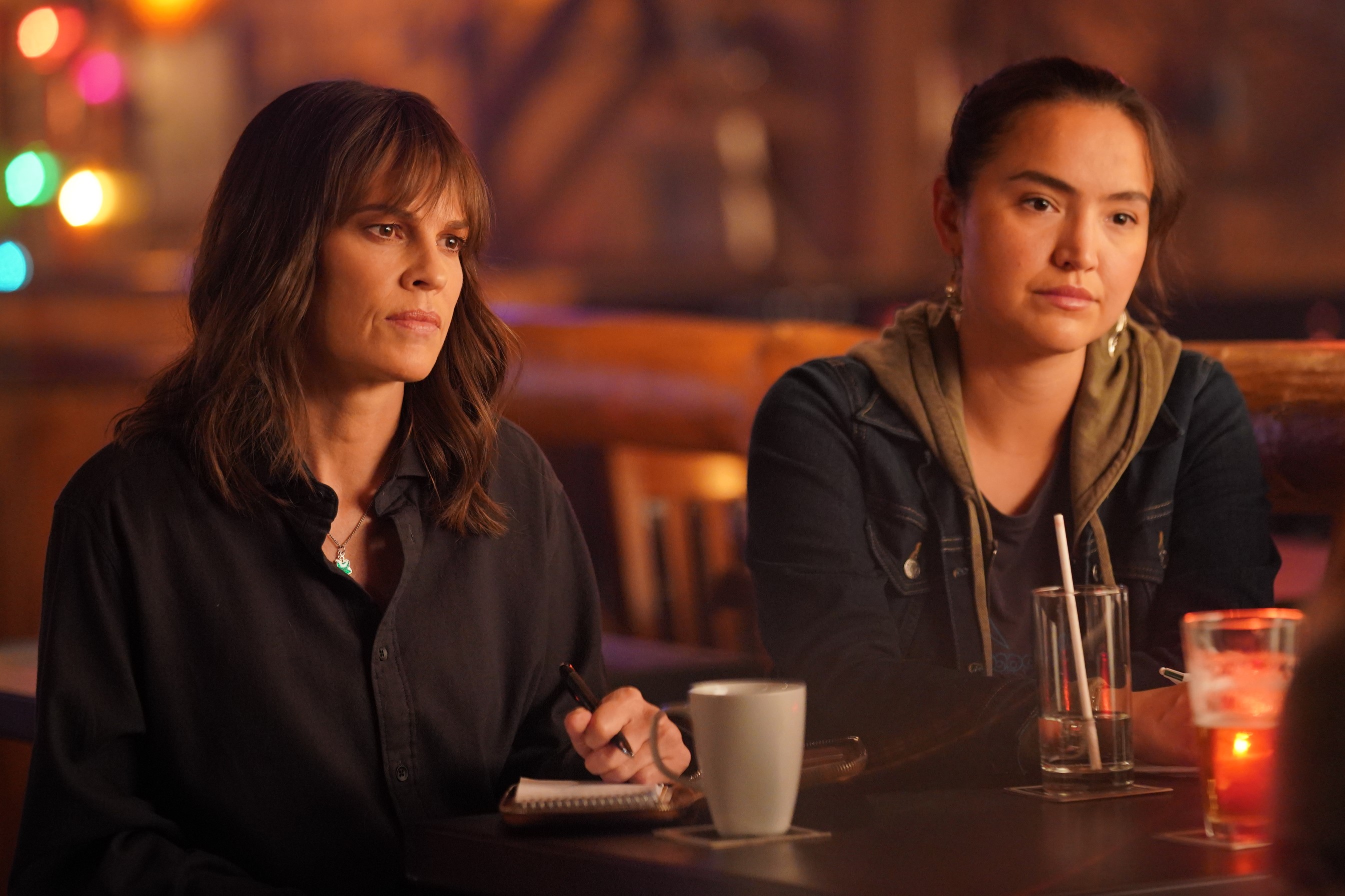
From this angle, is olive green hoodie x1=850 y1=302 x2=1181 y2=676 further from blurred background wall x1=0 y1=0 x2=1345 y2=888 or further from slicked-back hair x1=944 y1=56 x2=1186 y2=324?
blurred background wall x1=0 y1=0 x2=1345 y2=888

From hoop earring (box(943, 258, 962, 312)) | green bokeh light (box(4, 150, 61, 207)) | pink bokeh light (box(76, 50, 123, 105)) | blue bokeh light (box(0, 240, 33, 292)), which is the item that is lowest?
hoop earring (box(943, 258, 962, 312))

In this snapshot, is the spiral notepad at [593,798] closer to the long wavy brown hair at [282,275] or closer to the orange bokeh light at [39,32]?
the long wavy brown hair at [282,275]

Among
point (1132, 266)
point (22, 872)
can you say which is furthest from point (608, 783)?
point (1132, 266)

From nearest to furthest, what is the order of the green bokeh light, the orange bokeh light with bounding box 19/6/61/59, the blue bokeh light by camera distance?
1. the blue bokeh light
2. the green bokeh light
3. the orange bokeh light with bounding box 19/6/61/59

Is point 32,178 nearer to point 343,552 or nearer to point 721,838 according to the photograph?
point 343,552

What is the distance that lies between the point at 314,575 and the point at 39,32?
495cm

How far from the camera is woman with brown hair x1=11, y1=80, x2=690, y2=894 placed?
143 cm

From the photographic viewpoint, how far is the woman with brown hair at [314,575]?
1426 millimetres

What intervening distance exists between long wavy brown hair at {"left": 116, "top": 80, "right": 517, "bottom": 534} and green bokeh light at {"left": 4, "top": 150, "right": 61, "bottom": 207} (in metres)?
4.14

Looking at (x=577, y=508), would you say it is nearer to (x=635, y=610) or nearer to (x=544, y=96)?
(x=635, y=610)

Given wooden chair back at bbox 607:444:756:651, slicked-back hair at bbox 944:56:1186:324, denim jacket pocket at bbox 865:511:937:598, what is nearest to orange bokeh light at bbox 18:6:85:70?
wooden chair back at bbox 607:444:756:651

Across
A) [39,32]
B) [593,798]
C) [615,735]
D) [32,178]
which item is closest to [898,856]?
[593,798]

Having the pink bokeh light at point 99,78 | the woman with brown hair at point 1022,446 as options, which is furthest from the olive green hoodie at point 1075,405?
the pink bokeh light at point 99,78

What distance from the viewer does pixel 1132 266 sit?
1.87 m
